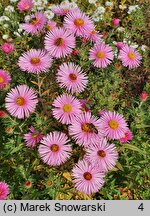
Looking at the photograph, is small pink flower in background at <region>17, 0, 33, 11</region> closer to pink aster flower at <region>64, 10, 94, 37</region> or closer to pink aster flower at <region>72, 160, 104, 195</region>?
pink aster flower at <region>64, 10, 94, 37</region>

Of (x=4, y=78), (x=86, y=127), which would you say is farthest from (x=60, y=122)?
(x=4, y=78)

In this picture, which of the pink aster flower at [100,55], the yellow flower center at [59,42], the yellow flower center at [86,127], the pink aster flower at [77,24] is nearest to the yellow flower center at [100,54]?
the pink aster flower at [100,55]

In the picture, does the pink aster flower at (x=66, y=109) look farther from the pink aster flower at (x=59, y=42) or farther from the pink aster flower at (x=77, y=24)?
the pink aster flower at (x=77, y=24)

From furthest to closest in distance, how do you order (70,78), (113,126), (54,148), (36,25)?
(36,25) → (70,78) → (113,126) → (54,148)

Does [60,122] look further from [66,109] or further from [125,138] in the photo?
[125,138]

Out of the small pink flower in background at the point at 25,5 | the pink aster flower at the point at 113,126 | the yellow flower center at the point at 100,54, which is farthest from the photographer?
the small pink flower in background at the point at 25,5

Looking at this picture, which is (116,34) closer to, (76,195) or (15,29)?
(15,29)

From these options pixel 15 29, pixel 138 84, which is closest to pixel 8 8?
pixel 15 29

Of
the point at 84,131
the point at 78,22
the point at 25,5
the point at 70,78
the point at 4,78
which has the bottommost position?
the point at 84,131
